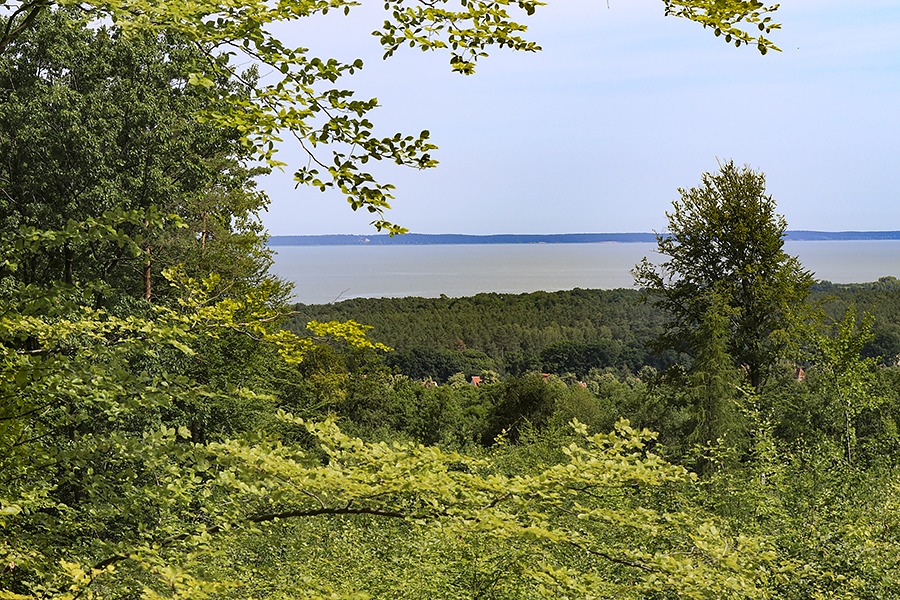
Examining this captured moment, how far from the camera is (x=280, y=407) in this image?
13906 millimetres

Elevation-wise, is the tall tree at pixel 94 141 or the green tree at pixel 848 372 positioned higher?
the tall tree at pixel 94 141

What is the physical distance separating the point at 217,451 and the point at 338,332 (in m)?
2.91

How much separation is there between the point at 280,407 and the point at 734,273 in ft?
34.2

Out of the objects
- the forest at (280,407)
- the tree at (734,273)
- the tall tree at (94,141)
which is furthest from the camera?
the tree at (734,273)

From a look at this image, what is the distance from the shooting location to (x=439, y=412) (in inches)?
1467

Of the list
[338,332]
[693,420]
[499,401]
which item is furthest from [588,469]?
[499,401]

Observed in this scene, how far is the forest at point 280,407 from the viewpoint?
9.76 feet

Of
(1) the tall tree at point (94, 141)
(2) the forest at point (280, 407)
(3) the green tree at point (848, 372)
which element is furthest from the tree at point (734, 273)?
(1) the tall tree at point (94, 141)

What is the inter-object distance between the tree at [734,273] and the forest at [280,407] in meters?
0.07

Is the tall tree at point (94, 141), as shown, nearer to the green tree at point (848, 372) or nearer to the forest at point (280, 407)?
the forest at point (280, 407)

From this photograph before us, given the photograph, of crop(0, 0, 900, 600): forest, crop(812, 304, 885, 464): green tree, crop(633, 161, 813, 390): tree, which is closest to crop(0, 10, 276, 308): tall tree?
crop(0, 0, 900, 600): forest

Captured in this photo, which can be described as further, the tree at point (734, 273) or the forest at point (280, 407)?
the tree at point (734, 273)

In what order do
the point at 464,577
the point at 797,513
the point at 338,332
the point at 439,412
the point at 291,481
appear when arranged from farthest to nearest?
the point at 439,412, the point at 797,513, the point at 464,577, the point at 338,332, the point at 291,481

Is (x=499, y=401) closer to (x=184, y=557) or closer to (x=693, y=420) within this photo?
(x=693, y=420)
